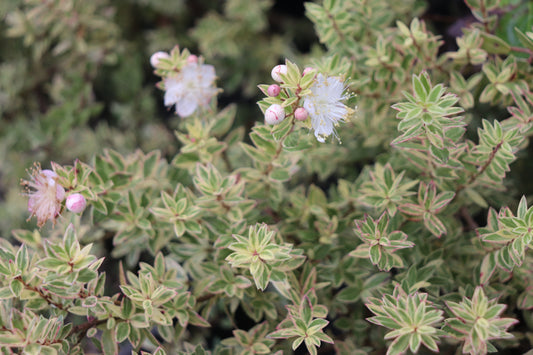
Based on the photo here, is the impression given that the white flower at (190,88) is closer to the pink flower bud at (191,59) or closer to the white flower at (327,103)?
the pink flower bud at (191,59)

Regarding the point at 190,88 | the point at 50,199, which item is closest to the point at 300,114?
the point at 190,88

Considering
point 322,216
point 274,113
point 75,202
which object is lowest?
point 322,216

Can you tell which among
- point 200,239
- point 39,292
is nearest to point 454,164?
point 200,239

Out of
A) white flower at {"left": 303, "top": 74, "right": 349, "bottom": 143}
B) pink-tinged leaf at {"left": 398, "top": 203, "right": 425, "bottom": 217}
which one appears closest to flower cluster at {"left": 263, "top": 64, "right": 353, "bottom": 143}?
white flower at {"left": 303, "top": 74, "right": 349, "bottom": 143}

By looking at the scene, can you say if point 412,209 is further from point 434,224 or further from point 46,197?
point 46,197

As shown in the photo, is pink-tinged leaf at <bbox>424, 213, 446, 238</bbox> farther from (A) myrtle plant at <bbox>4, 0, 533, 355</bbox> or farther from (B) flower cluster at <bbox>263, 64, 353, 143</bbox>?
(B) flower cluster at <bbox>263, 64, 353, 143</bbox>

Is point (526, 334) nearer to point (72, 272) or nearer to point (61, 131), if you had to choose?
point (72, 272)

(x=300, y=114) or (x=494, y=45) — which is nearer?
(x=300, y=114)
